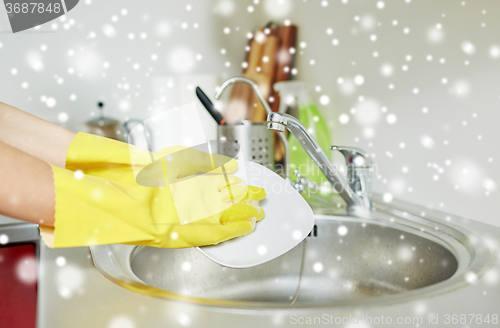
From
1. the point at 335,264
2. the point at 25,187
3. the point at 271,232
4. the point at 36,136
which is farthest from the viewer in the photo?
the point at 335,264

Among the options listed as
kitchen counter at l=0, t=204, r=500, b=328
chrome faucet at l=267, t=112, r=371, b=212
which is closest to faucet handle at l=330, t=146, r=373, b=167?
chrome faucet at l=267, t=112, r=371, b=212

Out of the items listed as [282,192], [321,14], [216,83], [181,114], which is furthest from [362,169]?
[216,83]

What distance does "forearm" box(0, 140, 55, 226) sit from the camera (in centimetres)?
36

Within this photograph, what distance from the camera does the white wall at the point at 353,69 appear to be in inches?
26.7

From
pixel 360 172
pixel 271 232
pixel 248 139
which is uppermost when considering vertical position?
pixel 248 139

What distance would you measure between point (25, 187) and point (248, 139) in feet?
2.17

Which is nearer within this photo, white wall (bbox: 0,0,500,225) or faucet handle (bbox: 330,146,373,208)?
white wall (bbox: 0,0,500,225)

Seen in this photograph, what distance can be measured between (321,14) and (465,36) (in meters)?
0.51

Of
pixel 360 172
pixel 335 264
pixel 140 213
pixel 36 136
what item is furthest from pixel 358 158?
pixel 36 136

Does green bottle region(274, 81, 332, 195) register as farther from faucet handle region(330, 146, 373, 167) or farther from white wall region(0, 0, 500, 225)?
faucet handle region(330, 146, 373, 167)

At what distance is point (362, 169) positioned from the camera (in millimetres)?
809

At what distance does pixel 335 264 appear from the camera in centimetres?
80

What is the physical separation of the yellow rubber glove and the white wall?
0.41 meters

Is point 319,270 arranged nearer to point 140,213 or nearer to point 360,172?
point 360,172
